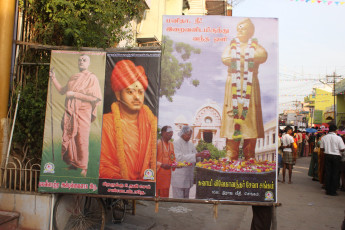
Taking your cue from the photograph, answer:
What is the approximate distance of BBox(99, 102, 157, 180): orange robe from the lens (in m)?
4.39

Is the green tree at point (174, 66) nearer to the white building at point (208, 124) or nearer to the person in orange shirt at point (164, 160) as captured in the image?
the white building at point (208, 124)

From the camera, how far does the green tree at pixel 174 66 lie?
428 cm

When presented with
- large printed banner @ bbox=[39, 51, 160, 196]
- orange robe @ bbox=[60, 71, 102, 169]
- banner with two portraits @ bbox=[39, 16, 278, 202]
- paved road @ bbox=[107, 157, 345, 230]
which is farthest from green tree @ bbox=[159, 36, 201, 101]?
paved road @ bbox=[107, 157, 345, 230]

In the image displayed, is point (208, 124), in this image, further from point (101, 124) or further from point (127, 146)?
point (101, 124)

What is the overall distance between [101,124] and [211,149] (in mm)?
1681

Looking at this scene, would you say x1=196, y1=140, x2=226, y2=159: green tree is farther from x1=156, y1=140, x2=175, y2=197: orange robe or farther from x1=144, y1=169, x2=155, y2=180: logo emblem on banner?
x1=144, y1=169, x2=155, y2=180: logo emblem on banner

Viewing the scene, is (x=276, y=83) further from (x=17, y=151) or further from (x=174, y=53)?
(x=17, y=151)

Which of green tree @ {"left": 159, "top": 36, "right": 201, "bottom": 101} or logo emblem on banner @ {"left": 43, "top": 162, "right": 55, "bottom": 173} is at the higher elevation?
green tree @ {"left": 159, "top": 36, "right": 201, "bottom": 101}

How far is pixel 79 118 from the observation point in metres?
4.59

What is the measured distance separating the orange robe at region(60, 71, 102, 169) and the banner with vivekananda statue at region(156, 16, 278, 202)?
4.01 ft

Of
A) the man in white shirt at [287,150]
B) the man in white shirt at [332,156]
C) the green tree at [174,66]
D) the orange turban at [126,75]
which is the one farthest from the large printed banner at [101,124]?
the man in white shirt at [287,150]

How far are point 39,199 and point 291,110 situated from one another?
77897 mm

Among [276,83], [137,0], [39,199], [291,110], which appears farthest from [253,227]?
[291,110]

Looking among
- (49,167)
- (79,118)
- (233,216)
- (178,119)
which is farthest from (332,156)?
(49,167)
